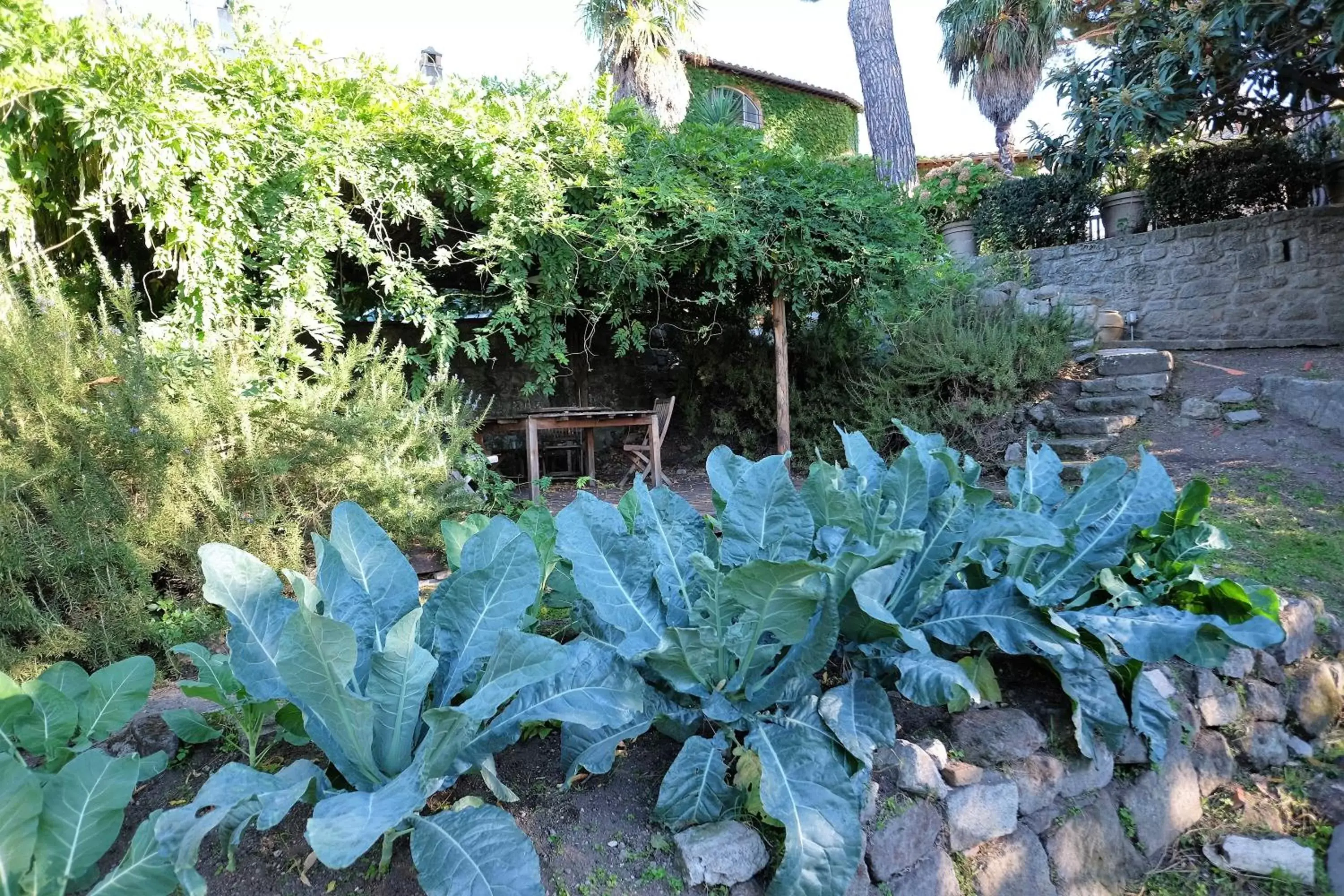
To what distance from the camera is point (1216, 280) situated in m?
8.45

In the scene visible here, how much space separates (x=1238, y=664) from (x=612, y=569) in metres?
2.09

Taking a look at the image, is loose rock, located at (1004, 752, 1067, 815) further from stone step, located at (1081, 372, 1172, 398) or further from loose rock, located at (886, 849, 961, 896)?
stone step, located at (1081, 372, 1172, 398)

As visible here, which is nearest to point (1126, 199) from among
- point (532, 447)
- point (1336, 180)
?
point (1336, 180)

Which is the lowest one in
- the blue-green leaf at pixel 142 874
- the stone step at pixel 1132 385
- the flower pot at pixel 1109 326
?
the blue-green leaf at pixel 142 874

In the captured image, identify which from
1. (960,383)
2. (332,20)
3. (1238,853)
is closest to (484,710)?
(1238,853)

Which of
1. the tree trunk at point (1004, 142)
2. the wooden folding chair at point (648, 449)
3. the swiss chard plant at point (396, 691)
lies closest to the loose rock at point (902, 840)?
the swiss chard plant at point (396, 691)

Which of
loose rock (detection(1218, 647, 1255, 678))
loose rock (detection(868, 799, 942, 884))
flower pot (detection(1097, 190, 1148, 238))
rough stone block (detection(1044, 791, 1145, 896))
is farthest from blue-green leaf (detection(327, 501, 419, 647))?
flower pot (detection(1097, 190, 1148, 238))

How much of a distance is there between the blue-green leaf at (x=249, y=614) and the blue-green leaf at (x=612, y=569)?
556 millimetres

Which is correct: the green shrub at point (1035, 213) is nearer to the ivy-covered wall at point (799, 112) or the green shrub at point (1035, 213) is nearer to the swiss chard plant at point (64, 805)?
the ivy-covered wall at point (799, 112)

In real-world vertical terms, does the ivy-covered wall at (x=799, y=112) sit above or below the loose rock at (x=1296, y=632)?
above

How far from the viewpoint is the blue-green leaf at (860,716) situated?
4.93 ft

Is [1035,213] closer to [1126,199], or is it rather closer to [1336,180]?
[1126,199]

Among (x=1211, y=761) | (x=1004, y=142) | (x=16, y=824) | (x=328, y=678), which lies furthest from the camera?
(x=1004, y=142)

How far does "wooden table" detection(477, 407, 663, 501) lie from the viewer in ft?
19.0
